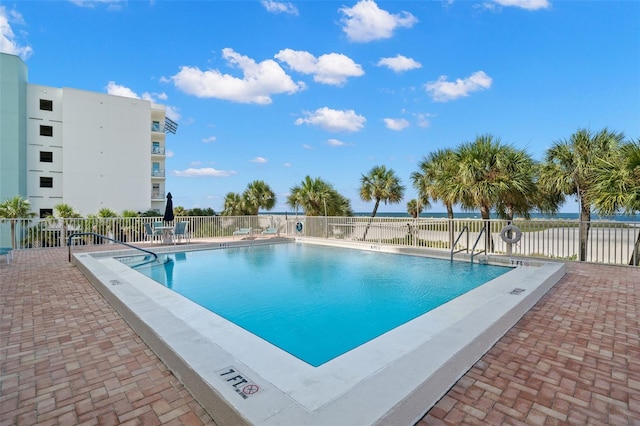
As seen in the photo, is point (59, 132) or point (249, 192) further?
point (59, 132)

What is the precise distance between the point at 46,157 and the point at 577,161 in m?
34.2

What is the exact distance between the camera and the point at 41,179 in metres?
25.1

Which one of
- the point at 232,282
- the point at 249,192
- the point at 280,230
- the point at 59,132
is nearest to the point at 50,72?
the point at 59,132

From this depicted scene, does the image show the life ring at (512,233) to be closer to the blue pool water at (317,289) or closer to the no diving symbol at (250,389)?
the blue pool water at (317,289)

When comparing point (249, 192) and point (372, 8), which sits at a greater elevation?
point (372, 8)

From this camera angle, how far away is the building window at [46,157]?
25.1 m

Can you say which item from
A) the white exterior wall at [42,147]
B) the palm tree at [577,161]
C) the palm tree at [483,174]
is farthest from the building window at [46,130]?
the palm tree at [577,161]

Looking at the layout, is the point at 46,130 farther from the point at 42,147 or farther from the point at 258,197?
the point at 258,197

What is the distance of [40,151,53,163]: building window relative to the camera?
2511cm

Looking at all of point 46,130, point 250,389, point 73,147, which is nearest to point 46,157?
point 73,147

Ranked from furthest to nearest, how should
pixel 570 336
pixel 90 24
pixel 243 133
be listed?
pixel 243 133 < pixel 90 24 < pixel 570 336

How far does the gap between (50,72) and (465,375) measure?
35342 mm

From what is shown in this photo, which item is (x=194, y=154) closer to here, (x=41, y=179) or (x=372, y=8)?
(x=41, y=179)

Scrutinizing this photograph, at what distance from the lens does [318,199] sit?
20.4 metres
